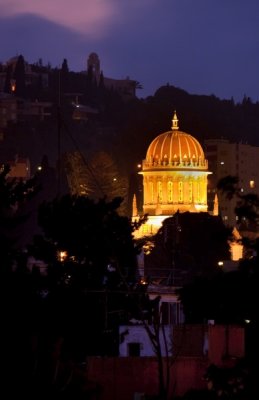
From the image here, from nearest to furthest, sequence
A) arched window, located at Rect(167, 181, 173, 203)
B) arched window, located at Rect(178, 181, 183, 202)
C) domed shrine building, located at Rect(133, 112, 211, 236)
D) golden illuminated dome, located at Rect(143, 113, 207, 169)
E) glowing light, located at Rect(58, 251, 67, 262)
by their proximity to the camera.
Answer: glowing light, located at Rect(58, 251, 67, 262) < domed shrine building, located at Rect(133, 112, 211, 236) < arched window, located at Rect(178, 181, 183, 202) < arched window, located at Rect(167, 181, 173, 203) < golden illuminated dome, located at Rect(143, 113, 207, 169)

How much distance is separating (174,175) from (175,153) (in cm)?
146

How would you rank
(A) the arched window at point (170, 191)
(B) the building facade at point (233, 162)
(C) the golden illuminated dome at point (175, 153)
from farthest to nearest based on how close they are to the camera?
(B) the building facade at point (233, 162), (C) the golden illuminated dome at point (175, 153), (A) the arched window at point (170, 191)

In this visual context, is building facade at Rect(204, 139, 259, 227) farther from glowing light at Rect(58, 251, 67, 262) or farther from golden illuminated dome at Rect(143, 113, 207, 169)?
glowing light at Rect(58, 251, 67, 262)

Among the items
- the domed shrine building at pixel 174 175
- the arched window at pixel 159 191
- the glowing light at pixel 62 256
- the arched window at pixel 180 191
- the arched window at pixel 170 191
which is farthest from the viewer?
→ the arched window at pixel 159 191

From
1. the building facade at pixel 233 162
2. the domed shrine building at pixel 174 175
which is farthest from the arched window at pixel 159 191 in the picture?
the building facade at pixel 233 162

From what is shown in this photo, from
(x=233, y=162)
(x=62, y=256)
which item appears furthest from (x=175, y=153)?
(x=62, y=256)

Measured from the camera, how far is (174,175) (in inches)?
4252

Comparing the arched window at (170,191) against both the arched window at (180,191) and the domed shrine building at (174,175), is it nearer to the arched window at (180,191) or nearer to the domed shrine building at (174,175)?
the domed shrine building at (174,175)

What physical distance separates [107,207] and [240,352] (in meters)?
16.5

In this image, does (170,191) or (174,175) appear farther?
(174,175)

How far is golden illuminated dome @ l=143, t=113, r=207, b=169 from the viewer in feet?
356

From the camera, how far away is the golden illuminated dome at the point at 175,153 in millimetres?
108375

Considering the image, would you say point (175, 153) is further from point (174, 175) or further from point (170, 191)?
point (170, 191)

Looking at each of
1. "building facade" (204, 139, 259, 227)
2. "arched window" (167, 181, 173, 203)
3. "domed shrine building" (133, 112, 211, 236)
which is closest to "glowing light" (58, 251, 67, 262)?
"domed shrine building" (133, 112, 211, 236)
